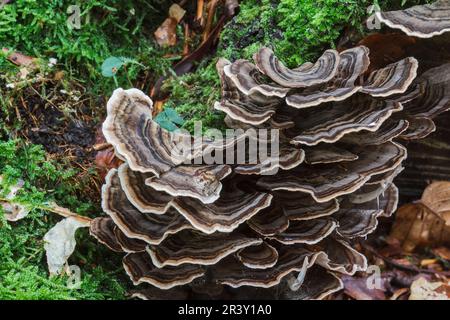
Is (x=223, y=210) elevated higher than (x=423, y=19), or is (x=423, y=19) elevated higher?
(x=423, y=19)

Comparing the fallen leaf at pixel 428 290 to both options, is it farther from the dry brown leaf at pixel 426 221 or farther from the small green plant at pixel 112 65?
the small green plant at pixel 112 65

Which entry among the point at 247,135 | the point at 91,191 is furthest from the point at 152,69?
the point at 247,135

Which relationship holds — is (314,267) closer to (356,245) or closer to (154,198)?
(356,245)

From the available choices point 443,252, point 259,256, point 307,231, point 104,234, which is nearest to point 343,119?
point 307,231

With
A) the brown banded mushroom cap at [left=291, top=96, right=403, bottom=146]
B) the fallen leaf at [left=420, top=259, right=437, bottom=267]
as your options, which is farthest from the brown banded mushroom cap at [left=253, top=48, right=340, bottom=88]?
the fallen leaf at [left=420, top=259, right=437, bottom=267]

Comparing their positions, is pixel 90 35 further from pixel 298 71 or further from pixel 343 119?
pixel 343 119
